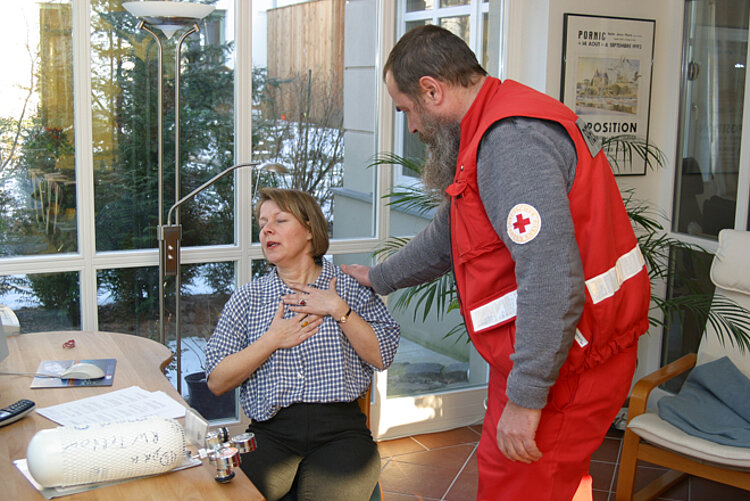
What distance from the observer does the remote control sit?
183 cm

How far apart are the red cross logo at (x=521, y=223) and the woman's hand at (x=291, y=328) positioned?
2.90ft

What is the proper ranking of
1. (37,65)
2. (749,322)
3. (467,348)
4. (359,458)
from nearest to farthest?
1. (359,458)
2. (37,65)
3. (749,322)
4. (467,348)

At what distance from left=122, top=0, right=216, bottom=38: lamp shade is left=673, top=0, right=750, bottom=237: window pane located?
2.43m

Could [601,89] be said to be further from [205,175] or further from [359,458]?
[359,458]

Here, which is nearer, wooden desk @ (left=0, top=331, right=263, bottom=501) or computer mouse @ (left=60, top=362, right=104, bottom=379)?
wooden desk @ (left=0, top=331, right=263, bottom=501)

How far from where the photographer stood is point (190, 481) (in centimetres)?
155

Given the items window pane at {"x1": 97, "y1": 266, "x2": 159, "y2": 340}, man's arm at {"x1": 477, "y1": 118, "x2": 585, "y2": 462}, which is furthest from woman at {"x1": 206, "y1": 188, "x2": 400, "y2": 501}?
window pane at {"x1": 97, "y1": 266, "x2": 159, "y2": 340}

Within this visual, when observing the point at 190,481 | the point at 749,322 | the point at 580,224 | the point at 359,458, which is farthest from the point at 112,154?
the point at 749,322

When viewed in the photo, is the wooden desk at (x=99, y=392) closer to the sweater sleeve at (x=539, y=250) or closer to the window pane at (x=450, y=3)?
the sweater sleeve at (x=539, y=250)

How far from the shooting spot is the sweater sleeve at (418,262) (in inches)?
89.8

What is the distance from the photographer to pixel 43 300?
9.93 ft

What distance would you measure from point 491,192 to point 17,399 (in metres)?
1.33

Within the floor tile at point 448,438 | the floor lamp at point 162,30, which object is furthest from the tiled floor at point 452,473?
the floor lamp at point 162,30

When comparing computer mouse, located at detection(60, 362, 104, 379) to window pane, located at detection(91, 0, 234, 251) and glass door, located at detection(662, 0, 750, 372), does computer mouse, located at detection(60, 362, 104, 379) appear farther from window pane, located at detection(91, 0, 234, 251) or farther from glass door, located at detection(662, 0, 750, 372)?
glass door, located at detection(662, 0, 750, 372)
